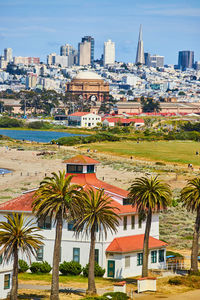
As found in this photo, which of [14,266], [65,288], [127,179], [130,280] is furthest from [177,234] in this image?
[127,179]

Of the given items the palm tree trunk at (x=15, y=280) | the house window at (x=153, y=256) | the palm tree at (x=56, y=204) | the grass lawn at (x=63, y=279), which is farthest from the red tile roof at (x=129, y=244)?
the palm tree trunk at (x=15, y=280)

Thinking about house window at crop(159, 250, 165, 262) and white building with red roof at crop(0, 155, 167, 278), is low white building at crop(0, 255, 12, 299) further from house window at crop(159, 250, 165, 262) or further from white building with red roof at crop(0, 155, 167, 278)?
house window at crop(159, 250, 165, 262)

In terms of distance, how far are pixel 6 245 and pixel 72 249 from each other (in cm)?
879

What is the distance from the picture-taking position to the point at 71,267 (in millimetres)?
41469

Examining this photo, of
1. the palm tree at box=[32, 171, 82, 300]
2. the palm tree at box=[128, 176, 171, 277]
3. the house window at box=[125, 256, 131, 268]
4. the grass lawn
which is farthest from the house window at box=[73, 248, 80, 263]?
the palm tree at box=[32, 171, 82, 300]

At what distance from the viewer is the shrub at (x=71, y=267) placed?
136ft

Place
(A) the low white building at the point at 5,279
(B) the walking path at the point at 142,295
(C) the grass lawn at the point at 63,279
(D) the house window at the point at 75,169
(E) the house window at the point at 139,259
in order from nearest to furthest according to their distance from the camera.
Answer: (A) the low white building at the point at 5,279 → (B) the walking path at the point at 142,295 → (C) the grass lawn at the point at 63,279 → (E) the house window at the point at 139,259 → (D) the house window at the point at 75,169

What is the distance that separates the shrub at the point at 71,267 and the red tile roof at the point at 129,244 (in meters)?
1.94

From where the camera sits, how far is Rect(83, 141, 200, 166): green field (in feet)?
397

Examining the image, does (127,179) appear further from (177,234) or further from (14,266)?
(14,266)

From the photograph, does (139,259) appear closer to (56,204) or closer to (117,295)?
(117,295)

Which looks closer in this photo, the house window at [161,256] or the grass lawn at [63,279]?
the grass lawn at [63,279]

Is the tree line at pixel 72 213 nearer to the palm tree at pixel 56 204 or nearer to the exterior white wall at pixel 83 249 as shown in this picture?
the palm tree at pixel 56 204

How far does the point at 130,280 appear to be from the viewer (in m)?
40.8
